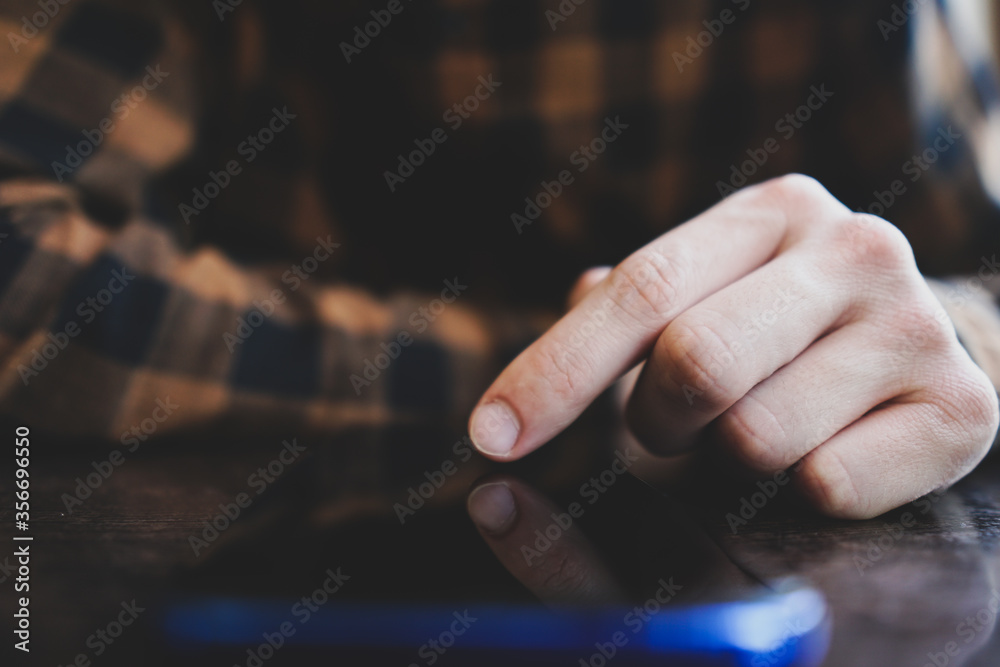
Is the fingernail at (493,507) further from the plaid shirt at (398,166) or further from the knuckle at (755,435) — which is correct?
the plaid shirt at (398,166)

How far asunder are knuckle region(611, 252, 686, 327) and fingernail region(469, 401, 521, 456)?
11 centimetres

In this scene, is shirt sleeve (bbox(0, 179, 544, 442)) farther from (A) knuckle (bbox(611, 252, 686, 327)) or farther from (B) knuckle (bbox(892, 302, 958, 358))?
(B) knuckle (bbox(892, 302, 958, 358))

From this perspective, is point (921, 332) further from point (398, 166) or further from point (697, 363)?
point (398, 166)

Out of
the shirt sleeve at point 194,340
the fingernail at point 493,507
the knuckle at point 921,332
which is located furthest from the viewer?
the shirt sleeve at point 194,340

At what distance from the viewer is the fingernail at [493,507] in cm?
30

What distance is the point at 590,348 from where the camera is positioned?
0.43 metres

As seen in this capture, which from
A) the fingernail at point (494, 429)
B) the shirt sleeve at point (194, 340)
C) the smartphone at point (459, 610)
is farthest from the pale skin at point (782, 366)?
the shirt sleeve at point (194, 340)

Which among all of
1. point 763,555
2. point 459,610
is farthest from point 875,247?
point 459,610

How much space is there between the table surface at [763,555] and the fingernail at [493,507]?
19 mm

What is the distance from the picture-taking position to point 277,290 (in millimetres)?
690

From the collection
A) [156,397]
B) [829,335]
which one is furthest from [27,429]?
[829,335]

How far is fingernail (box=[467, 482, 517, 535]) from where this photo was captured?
30 centimetres

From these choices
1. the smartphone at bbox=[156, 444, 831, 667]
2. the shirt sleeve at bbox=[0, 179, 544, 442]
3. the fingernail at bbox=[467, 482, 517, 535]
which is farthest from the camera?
the shirt sleeve at bbox=[0, 179, 544, 442]

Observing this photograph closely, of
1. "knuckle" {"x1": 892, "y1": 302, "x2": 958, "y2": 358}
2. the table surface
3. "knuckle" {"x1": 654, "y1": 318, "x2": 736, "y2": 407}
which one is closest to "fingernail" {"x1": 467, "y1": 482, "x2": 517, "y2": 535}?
the table surface
